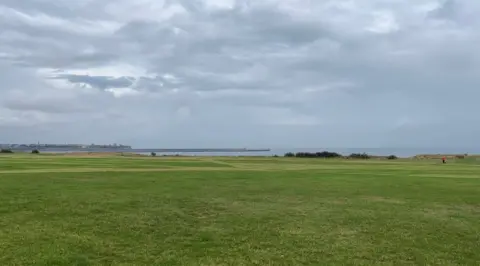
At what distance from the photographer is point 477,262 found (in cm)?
1577

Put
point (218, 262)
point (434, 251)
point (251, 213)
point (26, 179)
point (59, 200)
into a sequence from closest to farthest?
point (218, 262) → point (434, 251) → point (251, 213) → point (59, 200) → point (26, 179)

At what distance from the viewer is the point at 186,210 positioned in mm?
22156

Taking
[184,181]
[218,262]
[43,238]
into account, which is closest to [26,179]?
[184,181]

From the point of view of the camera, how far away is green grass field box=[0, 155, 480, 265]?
15688 mm

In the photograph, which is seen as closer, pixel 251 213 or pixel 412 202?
pixel 251 213

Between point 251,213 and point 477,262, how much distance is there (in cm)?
888

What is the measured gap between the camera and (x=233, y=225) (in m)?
19.5

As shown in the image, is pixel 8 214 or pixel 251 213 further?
pixel 251 213

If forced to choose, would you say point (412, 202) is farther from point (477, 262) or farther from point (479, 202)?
point (477, 262)

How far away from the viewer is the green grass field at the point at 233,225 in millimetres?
15688

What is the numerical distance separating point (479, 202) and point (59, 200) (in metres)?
19.4

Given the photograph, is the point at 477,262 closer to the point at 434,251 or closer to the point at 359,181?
the point at 434,251

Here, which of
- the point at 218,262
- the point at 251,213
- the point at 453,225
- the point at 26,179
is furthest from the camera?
the point at 26,179

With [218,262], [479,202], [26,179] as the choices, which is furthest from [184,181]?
[218,262]
